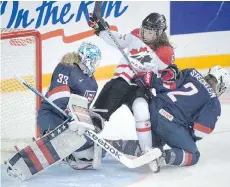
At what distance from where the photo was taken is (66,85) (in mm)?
2641

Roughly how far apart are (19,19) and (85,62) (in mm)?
1601

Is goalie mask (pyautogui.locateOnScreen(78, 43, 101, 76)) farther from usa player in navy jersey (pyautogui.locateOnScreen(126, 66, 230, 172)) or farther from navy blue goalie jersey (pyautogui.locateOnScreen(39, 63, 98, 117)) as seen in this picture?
usa player in navy jersey (pyautogui.locateOnScreen(126, 66, 230, 172))

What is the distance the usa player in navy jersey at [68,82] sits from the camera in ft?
8.64

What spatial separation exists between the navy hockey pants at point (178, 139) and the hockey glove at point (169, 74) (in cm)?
17

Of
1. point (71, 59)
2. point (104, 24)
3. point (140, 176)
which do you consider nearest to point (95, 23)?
point (104, 24)

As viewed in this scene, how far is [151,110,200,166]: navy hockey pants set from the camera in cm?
268

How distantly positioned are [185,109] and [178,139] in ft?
0.50

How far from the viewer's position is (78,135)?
2.45 meters

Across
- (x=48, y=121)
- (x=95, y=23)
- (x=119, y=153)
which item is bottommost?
(x=119, y=153)

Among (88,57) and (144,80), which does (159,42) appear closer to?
(144,80)

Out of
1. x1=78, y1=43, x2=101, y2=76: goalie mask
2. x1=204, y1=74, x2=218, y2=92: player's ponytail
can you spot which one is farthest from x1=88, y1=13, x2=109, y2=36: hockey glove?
x1=204, y1=74, x2=218, y2=92: player's ponytail

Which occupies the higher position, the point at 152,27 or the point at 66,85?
the point at 152,27

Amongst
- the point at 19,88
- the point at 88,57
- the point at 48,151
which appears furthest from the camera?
the point at 19,88

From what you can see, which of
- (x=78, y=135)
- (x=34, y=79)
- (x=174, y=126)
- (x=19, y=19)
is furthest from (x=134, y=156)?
(x=19, y=19)
